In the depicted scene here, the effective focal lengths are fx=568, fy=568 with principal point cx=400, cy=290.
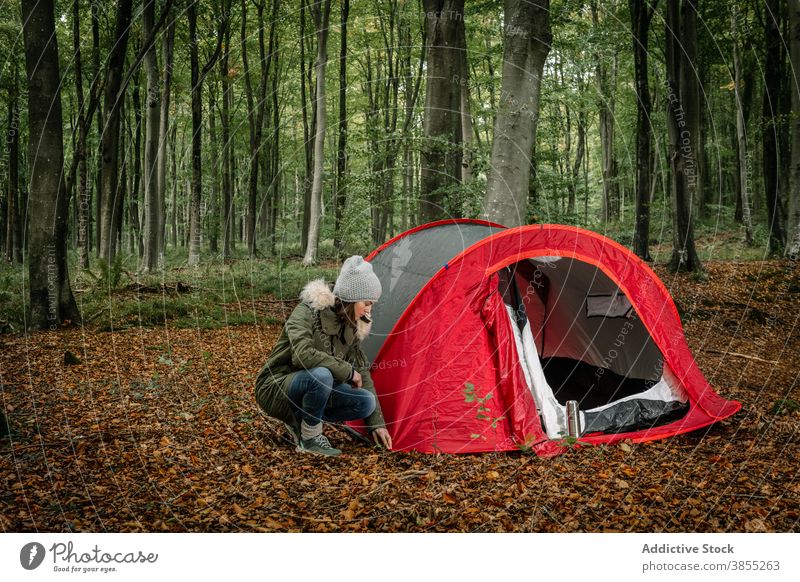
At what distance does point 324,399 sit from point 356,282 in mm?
900

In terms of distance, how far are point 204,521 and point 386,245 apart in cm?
389

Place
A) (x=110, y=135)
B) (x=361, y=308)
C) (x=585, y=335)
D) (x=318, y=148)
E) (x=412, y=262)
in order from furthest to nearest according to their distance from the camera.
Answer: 1. (x=318, y=148)
2. (x=110, y=135)
3. (x=585, y=335)
4. (x=412, y=262)
5. (x=361, y=308)

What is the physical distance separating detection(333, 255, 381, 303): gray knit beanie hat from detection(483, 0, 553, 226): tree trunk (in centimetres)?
312

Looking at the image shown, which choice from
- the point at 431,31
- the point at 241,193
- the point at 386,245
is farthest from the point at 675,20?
the point at 241,193

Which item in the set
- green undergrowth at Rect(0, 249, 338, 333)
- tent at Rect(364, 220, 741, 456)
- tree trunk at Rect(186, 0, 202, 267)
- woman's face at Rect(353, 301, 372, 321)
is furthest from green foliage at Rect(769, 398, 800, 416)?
tree trunk at Rect(186, 0, 202, 267)

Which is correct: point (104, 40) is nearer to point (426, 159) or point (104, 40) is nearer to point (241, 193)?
point (426, 159)

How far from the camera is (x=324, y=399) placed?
4164mm

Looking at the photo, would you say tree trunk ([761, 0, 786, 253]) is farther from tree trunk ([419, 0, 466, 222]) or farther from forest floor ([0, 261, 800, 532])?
forest floor ([0, 261, 800, 532])

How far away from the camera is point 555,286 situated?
258 inches

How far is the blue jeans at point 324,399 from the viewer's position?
4.15 metres

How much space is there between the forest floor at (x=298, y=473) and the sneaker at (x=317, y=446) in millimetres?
85

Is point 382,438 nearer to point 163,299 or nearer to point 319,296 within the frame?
point 319,296

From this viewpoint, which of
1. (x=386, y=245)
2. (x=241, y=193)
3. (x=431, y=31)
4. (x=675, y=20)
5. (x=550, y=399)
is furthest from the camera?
Result: (x=241, y=193)

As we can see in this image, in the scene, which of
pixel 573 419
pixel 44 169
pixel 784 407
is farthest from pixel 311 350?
pixel 44 169
